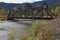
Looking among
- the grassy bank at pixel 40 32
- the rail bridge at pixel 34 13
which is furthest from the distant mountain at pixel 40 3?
the grassy bank at pixel 40 32

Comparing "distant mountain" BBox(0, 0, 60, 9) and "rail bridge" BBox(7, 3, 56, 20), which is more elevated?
"distant mountain" BBox(0, 0, 60, 9)

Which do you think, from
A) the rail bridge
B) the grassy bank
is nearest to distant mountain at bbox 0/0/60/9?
the rail bridge

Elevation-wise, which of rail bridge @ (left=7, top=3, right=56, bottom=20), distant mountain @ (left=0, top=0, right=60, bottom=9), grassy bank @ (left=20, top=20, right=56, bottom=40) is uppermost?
distant mountain @ (left=0, top=0, right=60, bottom=9)

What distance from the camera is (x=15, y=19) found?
1653 mm

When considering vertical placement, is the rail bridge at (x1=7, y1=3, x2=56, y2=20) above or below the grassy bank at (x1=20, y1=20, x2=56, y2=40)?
above

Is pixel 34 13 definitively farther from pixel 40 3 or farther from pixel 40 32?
pixel 40 32

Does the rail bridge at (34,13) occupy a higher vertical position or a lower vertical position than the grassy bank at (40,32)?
higher

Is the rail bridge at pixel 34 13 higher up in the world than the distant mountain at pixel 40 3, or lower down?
lower down

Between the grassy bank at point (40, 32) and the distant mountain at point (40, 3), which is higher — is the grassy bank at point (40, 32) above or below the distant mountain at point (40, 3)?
below

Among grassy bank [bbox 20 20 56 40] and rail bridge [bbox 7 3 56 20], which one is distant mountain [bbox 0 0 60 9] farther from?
grassy bank [bbox 20 20 56 40]

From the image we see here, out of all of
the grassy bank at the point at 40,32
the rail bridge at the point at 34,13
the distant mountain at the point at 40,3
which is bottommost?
the grassy bank at the point at 40,32

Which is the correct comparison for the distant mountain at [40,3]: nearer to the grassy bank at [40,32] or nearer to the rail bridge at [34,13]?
the rail bridge at [34,13]

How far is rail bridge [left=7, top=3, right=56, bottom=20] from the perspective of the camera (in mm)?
1635

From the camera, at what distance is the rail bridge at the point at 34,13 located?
64.4 inches
